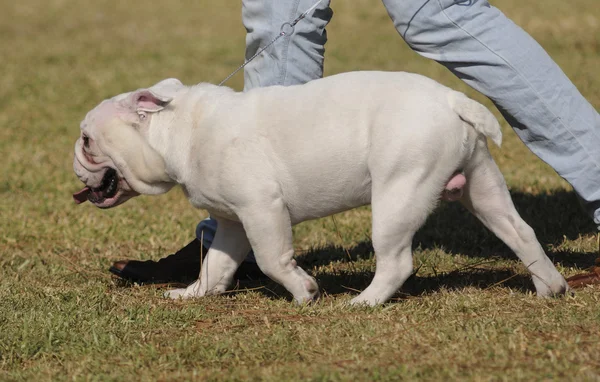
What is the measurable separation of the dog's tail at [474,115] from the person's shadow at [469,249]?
34.0 inches

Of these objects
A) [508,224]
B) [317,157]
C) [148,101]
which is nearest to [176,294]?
[148,101]

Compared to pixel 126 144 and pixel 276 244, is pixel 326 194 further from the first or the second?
pixel 126 144

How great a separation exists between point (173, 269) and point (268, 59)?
1.16 metres

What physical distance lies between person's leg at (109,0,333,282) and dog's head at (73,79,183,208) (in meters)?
0.54

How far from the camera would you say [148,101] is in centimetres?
405

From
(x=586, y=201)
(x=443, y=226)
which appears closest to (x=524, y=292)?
(x=586, y=201)

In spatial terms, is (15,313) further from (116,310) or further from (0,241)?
(0,241)

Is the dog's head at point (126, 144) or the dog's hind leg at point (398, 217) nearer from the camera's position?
the dog's hind leg at point (398, 217)

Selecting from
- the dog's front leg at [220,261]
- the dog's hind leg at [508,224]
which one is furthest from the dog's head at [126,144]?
the dog's hind leg at [508,224]

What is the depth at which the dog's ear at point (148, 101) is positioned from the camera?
13.3ft

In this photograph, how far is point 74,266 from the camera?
509cm

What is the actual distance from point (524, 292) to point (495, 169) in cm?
61

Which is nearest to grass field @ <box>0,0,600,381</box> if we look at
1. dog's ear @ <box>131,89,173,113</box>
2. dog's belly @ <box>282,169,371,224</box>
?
dog's belly @ <box>282,169,371,224</box>

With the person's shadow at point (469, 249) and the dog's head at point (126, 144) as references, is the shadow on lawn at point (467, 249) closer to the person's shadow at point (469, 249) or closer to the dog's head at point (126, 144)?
the person's shadow at point (469, 249)
